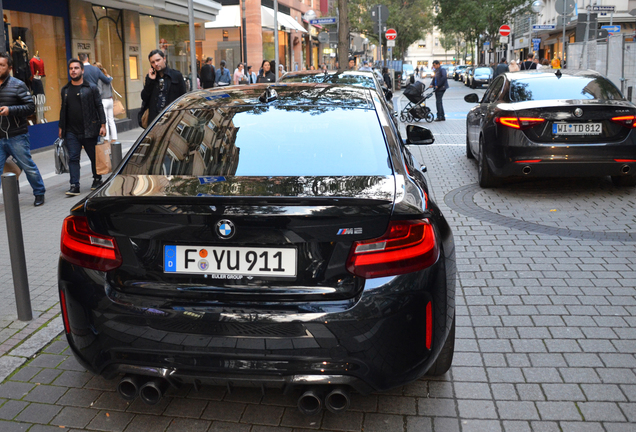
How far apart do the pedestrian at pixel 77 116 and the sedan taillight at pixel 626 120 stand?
257 inches

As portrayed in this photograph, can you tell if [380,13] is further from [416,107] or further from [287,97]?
[287,97]

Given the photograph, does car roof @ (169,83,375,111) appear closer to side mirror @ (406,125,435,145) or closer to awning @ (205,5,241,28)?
side mirror @ (406,125,435,145)

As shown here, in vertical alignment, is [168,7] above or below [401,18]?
below

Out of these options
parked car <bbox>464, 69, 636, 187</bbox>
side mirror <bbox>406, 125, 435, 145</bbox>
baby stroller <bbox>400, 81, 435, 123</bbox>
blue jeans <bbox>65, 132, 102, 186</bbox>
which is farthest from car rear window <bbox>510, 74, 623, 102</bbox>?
baby stroller <bbox>400, 81, 435, 123</bbox>

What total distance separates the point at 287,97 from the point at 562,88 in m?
5.65

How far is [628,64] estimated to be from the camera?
18688mm

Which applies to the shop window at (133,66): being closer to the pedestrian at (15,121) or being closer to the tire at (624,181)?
the pedestrian at (15,121)

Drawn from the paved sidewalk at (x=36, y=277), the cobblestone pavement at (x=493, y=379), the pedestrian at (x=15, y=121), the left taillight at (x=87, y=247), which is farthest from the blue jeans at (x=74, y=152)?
the left taillight at (x=87, y=247)

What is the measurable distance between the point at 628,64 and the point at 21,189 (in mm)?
15546

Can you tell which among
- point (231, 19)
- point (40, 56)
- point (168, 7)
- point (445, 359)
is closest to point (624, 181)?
point (445, 359)

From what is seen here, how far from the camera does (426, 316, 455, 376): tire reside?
362 centimetres

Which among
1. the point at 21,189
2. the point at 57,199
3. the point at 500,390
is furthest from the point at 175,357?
the point at 21,189

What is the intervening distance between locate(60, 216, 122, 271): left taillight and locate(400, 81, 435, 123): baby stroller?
1606 centimetres

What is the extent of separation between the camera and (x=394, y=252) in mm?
2947
